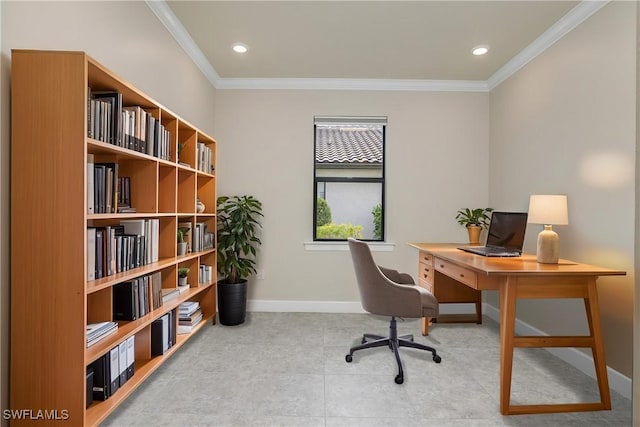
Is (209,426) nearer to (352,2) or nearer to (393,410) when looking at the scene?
(393,410)

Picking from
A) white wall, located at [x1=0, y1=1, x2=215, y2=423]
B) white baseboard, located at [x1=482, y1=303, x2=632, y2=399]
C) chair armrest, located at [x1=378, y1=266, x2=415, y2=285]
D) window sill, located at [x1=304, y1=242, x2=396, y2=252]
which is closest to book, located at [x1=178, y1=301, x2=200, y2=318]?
white wall, located at [x1=0, y1=1, x2=215, y2=423]

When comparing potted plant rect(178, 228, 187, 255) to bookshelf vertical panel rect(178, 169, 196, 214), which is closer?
potted plant rect(178, 228, 187, 255)

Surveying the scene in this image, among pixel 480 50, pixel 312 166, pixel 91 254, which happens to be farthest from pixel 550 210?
pixel 91 254

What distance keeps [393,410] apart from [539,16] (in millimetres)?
3000

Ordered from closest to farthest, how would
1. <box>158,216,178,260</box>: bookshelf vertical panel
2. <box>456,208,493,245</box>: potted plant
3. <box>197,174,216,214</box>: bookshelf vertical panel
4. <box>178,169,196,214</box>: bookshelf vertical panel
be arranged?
<box>158,216,178,260</box>: bookshelf vertical panel < <box>178,169,196,214</box>: bookshelf vertical panel < <box>197,174,216,214</box>: bookshelf vertical panel < <box>456,208,493,245</box>: potted plant

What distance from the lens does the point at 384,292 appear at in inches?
93.5

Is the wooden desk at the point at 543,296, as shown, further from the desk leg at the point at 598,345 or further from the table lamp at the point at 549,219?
the table lamp at the point at 549,219

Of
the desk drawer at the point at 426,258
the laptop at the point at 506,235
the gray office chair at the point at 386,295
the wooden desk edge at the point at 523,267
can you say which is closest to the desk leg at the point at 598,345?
the wooden desk edge at the point at 523,267

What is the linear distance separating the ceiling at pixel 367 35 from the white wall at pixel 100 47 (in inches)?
8.2

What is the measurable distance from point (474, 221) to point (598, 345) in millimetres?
1716

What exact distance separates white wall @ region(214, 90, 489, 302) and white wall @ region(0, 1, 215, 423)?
0.82 meters

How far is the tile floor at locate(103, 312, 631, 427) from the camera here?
181 cm

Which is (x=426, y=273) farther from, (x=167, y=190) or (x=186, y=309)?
(x=167, y=190)

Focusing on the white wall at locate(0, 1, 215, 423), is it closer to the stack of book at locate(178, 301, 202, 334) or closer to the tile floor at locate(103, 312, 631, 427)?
the tile floor at locate(103, 312, 631, 427)
